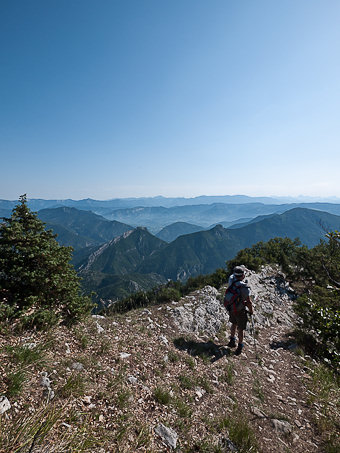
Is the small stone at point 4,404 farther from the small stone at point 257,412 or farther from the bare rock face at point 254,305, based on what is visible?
the bare rock face at point 254,305

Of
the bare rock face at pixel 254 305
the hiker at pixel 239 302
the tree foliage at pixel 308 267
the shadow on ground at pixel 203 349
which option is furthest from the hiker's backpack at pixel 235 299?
the tree foliage at pixel 308 267

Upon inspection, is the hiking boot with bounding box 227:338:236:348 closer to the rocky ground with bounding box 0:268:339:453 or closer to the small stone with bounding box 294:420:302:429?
the rocky ground with bounding box 0:268:339:453

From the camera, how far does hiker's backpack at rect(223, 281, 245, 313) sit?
8.00 metres

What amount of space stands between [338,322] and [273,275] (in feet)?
47.1

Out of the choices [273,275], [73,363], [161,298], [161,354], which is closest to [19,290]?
[73,363]

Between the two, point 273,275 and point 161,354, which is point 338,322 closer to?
point 161,354

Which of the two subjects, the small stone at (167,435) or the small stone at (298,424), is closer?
the small stone at (167,435)

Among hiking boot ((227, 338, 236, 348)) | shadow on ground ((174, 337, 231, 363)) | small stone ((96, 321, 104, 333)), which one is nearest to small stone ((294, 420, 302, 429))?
shadow on ground ((174, 337, 231, 363))

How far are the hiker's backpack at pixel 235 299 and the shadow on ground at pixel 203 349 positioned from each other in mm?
1773

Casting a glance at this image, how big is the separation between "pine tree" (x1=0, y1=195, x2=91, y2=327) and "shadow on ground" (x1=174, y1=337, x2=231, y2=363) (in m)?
4.16

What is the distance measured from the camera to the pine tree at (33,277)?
5.46 metres

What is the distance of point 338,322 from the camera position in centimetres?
573

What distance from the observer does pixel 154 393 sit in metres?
4.95

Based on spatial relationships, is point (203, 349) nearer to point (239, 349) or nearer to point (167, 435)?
point (239, 349)
